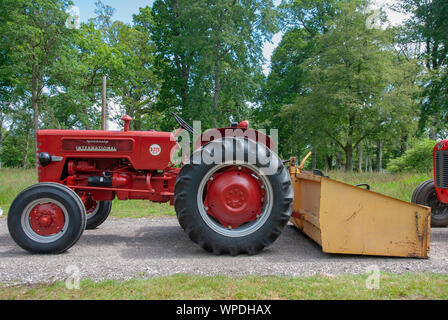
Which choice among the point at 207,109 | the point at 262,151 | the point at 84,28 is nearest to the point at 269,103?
the point at 207,109

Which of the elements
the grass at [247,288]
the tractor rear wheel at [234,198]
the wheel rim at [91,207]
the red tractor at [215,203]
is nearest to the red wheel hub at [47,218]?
the red tractor at [215,203]

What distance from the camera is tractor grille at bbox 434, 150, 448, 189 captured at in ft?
15.0

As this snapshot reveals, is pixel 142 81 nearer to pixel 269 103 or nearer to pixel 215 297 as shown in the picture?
pixel 269 103

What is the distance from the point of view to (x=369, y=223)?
11.6ft

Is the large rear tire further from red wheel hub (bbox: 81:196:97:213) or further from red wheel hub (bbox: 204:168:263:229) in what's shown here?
red wheel hub (bbox: 204:168:263:229)

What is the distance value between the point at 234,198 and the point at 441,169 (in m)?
3.05

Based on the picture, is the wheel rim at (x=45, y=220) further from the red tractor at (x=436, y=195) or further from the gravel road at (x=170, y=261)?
the red tractor at (x=436, y=195)

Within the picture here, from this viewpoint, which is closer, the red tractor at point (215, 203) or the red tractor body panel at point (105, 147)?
the red tractor at point (215, 203)

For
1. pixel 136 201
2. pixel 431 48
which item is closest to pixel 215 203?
pixel 136 201

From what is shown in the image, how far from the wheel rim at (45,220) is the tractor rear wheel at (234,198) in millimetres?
1302

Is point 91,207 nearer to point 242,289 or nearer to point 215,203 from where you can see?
point 215,203

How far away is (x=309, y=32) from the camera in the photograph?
27984 mm

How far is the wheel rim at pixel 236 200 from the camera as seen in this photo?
3689 millimetres
